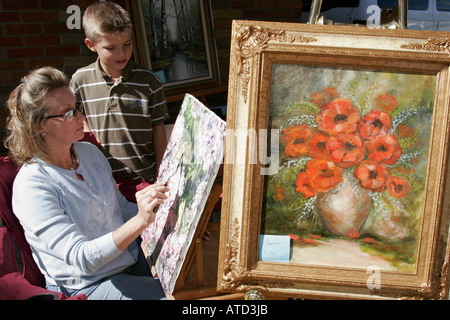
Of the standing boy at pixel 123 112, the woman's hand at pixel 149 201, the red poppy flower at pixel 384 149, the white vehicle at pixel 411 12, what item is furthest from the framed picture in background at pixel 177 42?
the red poppy flower at pixel 384 149

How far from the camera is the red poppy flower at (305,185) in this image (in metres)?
1.34

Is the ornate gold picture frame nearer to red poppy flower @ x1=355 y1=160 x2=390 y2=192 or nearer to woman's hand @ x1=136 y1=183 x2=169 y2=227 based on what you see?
red poppy flower @ x1=355 y1=160 x2=390 y2=192

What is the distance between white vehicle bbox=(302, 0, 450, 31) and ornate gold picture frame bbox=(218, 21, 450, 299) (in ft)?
8.49

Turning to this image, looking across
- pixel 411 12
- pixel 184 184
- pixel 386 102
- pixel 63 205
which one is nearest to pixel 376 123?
pixel 386 102

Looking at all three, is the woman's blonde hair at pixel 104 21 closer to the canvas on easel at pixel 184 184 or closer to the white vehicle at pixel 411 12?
the canvas on easel at pixel 184 184

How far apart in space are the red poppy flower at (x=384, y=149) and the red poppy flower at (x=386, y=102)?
9cm

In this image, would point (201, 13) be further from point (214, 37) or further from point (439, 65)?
point (439, 65)

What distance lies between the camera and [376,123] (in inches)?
51.6

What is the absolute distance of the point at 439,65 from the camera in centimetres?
126

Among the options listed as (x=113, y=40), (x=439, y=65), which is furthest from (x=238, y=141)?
(x=113, y=40)

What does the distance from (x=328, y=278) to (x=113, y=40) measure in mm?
1473

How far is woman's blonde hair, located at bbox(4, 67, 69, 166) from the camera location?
1486 millimetres

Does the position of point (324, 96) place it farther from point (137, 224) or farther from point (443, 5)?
point (443, 5)

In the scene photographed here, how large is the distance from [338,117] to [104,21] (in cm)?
128
